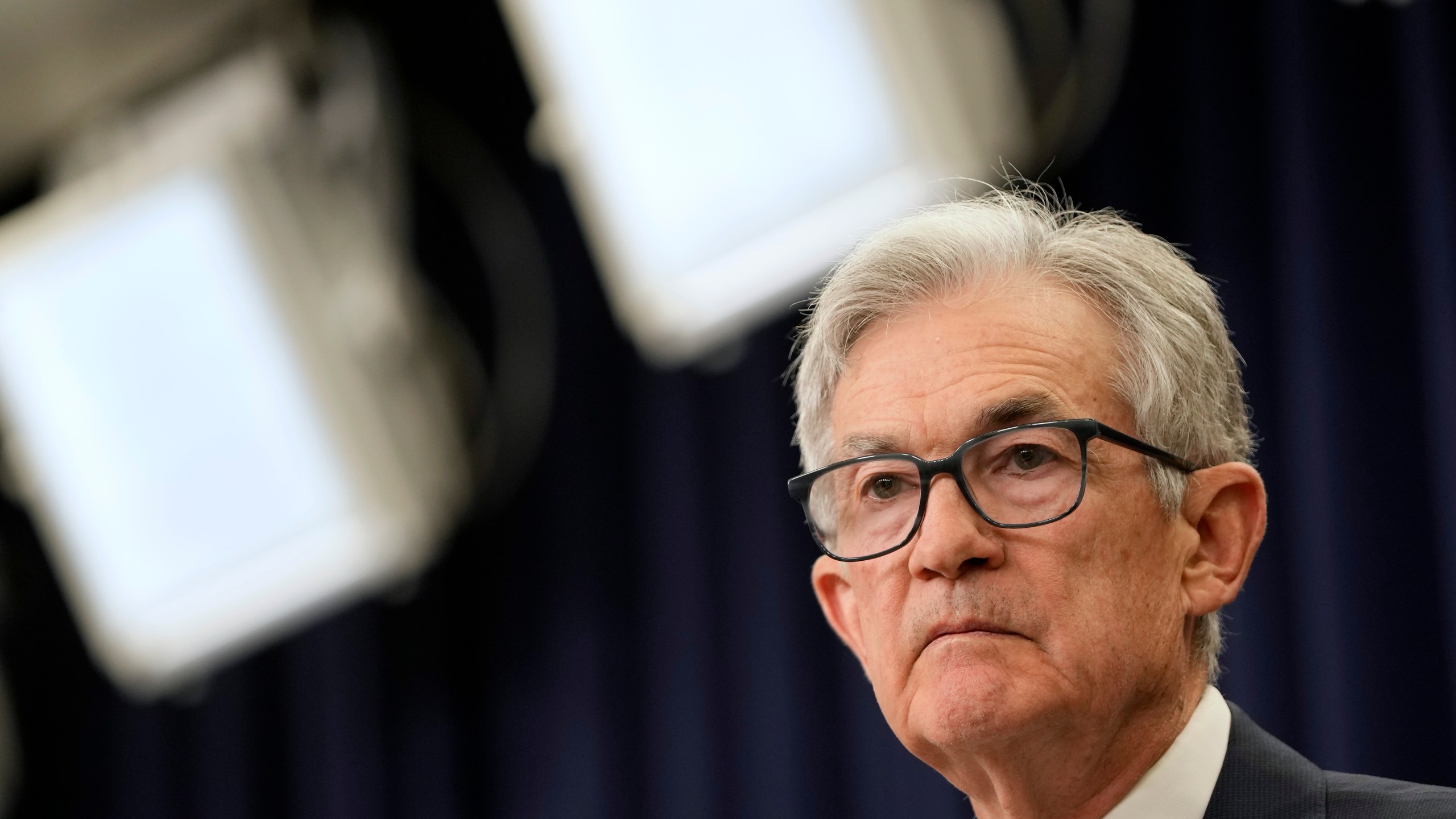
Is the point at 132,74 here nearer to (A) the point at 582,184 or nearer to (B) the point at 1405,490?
(A) the point at 582,184

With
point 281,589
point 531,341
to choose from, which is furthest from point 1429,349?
point 281,589

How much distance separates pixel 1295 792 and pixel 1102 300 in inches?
17.5

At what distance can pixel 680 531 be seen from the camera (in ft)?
9.67

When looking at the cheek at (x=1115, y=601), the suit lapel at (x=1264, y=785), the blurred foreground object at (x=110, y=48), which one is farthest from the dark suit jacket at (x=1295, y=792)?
the blurred foreground object at (x=110, y=48)

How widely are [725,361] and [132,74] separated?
1.44 metres

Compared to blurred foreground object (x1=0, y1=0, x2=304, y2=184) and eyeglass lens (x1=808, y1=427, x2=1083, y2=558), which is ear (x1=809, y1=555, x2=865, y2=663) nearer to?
eyeglass lens (x1=808, y1=427, x2=1083, y2=558)

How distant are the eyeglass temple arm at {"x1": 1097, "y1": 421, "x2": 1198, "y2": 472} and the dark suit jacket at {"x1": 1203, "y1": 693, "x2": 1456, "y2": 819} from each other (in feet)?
0.76

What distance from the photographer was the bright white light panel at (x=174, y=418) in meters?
2.89

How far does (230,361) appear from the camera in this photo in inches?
116

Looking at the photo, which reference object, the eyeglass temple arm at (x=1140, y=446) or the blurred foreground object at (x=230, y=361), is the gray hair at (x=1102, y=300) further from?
the blurred foreground object at (x=230, y=361)

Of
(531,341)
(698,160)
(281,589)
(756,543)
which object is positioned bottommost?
(756,543)

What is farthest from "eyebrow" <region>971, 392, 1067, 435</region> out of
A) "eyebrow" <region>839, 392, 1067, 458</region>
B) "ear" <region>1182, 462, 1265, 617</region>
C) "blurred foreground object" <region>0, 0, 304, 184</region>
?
"blurred foreground object" <region>0, 0, 304, 184</region>

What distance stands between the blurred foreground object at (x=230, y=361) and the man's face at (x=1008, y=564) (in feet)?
5.97

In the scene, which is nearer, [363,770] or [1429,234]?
[1429,234]
